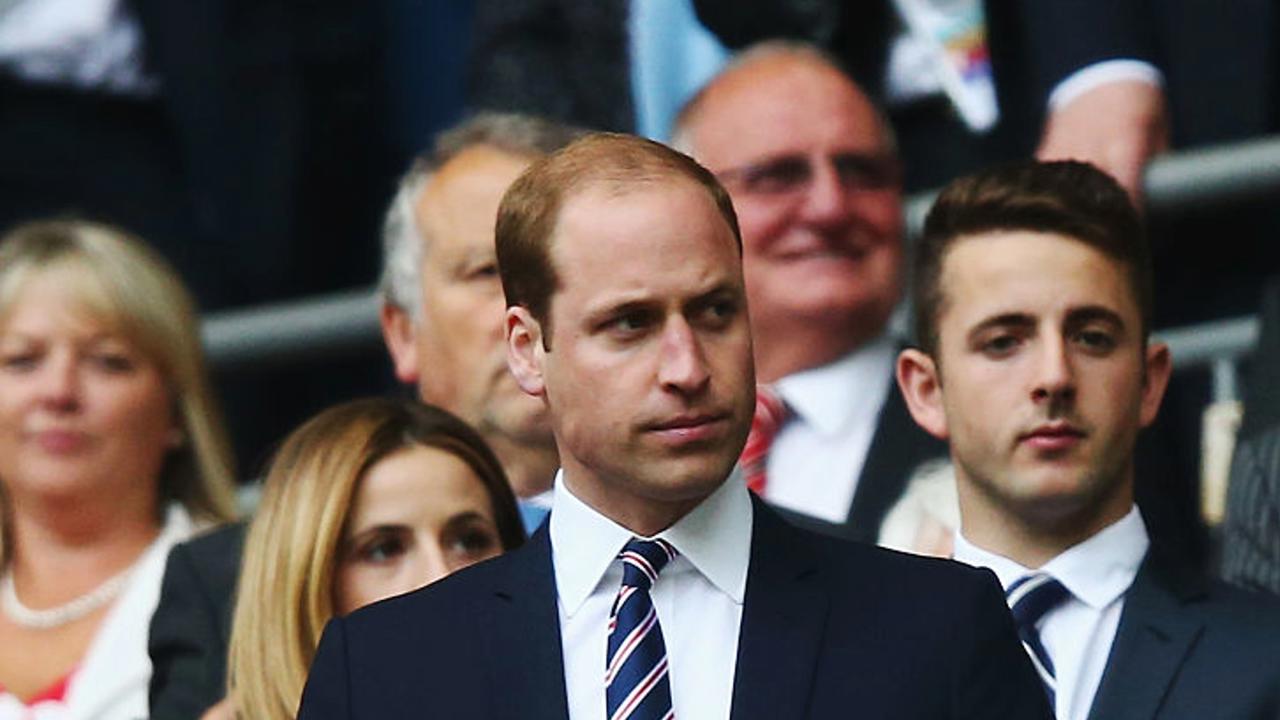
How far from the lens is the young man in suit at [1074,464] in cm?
457

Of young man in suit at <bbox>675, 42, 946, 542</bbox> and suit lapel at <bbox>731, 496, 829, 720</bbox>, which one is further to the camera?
young man in suit at <bbox>675, 42, 946, 542</bbox>

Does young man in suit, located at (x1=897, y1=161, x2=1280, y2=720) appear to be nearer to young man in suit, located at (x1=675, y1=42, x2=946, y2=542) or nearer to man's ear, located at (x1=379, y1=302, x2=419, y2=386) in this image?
young man in suit, located at (x1=675, y1=42, x2=946, y2=542)

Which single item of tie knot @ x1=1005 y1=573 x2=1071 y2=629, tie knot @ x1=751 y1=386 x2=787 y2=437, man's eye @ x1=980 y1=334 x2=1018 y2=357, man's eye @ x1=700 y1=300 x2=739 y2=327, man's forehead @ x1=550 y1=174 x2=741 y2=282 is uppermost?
man's forehead @ x1=550 y1=174 x2=741 y2=282

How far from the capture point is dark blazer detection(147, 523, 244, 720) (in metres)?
5.37

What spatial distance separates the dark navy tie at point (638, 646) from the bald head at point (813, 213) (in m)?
1.98

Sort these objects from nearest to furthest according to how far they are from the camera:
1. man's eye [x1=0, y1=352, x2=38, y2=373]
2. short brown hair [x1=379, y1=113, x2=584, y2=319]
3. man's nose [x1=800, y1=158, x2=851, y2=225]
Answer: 1. man's nose [x1=800, y1=158, x2=851, y2=225]
2. short brown hair [x1=379, y1=113, x2=584, y2=319]
3. man's eye [x1=0, y1=352, x2=38, y2=373]

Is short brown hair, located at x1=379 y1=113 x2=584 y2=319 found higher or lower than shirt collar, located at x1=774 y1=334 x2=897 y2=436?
higher

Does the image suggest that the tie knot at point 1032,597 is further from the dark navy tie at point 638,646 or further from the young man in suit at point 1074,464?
the dark navy tie at point 638,646

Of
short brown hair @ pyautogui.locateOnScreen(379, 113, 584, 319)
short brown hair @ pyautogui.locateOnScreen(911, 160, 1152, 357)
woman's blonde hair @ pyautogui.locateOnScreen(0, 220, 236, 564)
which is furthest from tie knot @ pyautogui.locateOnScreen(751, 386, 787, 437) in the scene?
woman's blonde hair @ pyautogui.locateOnScreen(0, 220, 236, 564)

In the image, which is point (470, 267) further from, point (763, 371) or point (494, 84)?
point (494, 84)

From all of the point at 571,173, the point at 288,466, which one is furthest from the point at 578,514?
the point at 288,466

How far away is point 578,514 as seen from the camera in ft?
13.2

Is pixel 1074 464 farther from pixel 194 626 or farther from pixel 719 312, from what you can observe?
pixel 194 626

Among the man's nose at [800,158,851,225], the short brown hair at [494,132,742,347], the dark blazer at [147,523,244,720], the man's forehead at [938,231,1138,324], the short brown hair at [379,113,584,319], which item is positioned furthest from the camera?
the short brown hair at [379,113,584,319]
